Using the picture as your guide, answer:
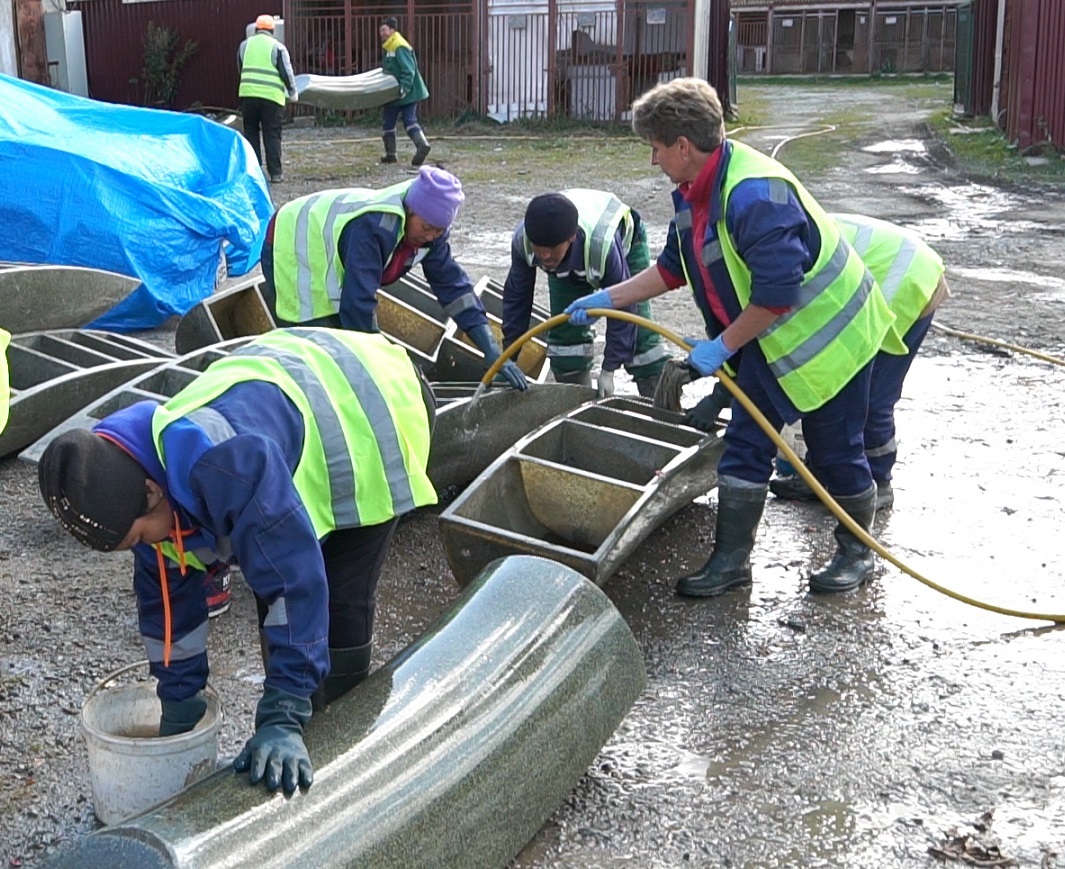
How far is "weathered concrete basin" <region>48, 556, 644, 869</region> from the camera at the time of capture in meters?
2.58

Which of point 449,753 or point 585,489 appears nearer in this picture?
point 449,753

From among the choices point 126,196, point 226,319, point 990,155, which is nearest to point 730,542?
point 226,319

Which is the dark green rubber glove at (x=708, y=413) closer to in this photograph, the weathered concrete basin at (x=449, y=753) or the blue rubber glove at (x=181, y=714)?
the weathered concrete basin at (x=449, y=753)

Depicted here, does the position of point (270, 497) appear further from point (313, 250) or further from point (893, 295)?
point (893, 295)

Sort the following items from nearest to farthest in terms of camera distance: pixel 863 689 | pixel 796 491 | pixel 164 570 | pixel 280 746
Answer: pixel 280 746, pixel 164 570, pixel 863 689, pixel 796 491

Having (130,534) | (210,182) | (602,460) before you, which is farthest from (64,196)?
(130,534)

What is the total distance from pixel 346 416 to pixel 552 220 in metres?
2.63

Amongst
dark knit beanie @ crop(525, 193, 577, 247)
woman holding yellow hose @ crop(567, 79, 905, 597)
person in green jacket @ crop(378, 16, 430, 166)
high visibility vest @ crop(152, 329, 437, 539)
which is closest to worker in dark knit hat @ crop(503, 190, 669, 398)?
dark knit beanie @ crop(525, 193, 577, 247)

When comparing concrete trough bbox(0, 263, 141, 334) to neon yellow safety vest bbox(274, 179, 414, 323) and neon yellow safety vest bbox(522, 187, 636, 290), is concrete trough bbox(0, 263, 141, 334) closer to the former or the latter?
neon yellow safety vest bbox(274, 179, 414, 323)

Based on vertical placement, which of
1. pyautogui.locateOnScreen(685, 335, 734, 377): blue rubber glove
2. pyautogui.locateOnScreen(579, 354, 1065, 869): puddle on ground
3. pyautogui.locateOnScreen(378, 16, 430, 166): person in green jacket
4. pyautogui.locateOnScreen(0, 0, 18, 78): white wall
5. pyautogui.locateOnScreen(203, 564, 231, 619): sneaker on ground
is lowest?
pyautogui.locateOnScreen(579, 354, 1065, 869): puddle on ground

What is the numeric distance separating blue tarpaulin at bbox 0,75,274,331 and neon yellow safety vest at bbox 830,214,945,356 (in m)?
4.80

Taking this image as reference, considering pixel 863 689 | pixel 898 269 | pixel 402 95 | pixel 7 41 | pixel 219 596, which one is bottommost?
pixel 863 689

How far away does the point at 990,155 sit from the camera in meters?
16.6

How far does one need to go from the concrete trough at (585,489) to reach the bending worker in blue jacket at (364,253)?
17.2 inches
